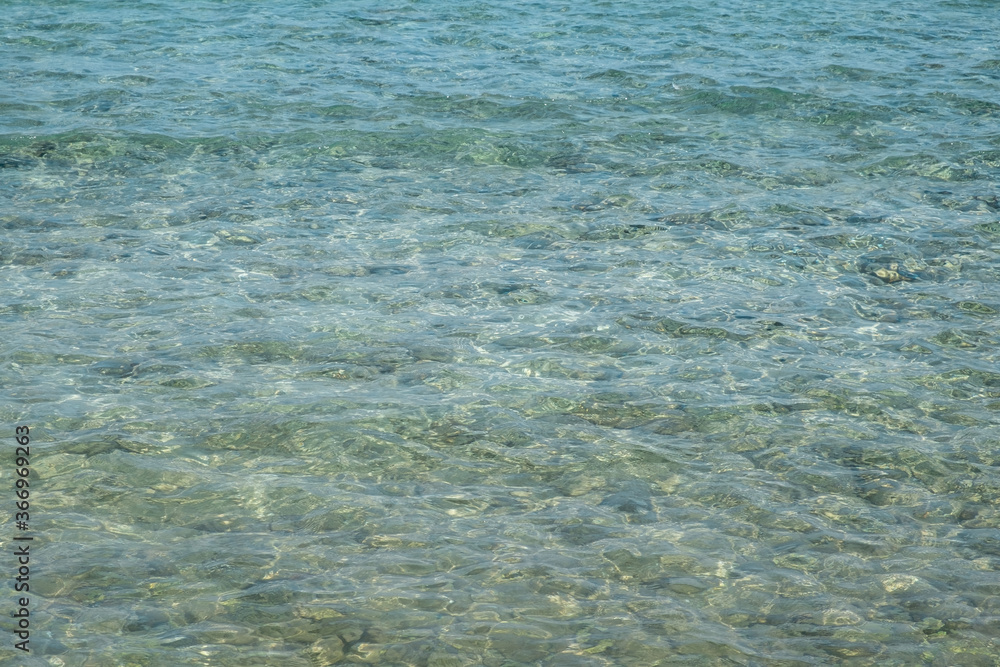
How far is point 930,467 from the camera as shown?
6.31m

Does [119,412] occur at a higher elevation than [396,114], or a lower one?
lower

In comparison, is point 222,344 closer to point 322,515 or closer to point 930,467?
point 322,515

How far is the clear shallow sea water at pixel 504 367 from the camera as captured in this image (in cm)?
514

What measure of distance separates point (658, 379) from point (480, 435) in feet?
4.75

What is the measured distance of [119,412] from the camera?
6.73 metres

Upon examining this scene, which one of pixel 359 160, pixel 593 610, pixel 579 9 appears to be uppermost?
pixel 579 9

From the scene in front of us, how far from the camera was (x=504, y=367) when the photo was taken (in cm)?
750

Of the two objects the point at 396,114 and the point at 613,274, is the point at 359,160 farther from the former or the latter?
the point at 613,274

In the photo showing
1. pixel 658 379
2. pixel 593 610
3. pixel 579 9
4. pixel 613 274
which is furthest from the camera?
pixel 579 9

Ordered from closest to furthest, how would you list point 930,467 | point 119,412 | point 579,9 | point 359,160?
1. point 930,467
2. point 119,412
3. point 359,160
4. point 579,9

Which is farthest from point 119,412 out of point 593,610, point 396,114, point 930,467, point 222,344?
point 396,114

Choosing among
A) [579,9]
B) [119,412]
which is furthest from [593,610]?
[579,9]

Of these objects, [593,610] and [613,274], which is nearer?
[593,610]

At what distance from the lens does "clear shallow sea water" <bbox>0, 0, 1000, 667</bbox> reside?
514cm
